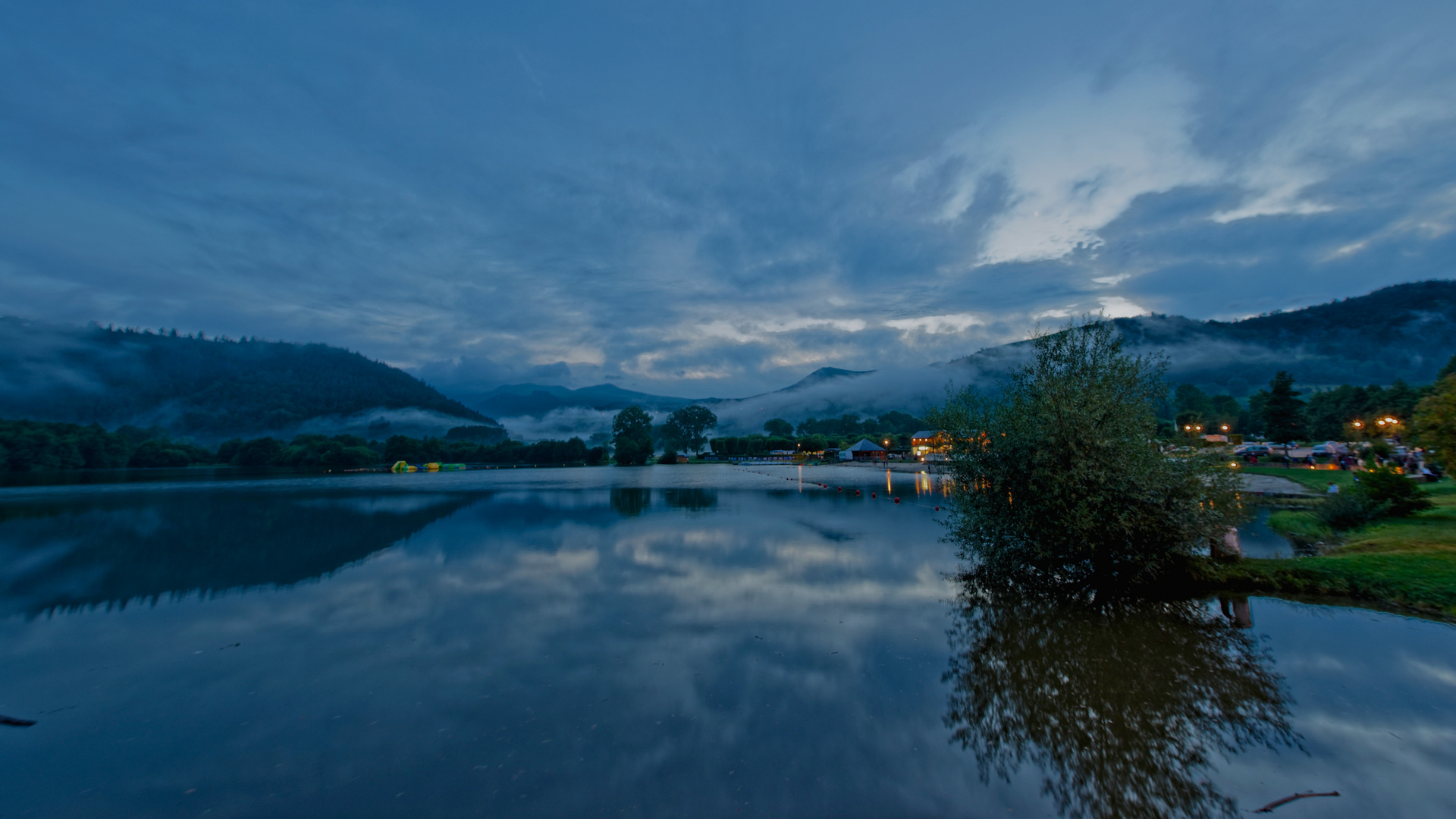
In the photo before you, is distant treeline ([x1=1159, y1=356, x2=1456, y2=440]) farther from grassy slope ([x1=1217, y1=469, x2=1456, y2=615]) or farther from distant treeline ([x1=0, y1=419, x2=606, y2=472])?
distant treeline ([x1=0, y1=419, x2=606, y2=472])

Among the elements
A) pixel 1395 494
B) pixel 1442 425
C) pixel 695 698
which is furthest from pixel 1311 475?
pixel 695 698

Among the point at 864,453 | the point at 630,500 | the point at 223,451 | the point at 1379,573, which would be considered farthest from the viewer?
the point at 223,451

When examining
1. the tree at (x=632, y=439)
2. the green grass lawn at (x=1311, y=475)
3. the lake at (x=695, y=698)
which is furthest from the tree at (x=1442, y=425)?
the tree at (x=632, y=439)

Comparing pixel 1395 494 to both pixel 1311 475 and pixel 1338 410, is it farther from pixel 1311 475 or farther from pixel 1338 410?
pixel 1338 410

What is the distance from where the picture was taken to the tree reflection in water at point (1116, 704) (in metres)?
6.86

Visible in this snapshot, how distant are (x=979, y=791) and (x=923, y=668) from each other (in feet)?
11.8

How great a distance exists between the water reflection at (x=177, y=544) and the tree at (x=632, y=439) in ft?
289

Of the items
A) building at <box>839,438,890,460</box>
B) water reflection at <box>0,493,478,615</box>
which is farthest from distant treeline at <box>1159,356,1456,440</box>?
water reflection at <box>0,493,478,615</box>

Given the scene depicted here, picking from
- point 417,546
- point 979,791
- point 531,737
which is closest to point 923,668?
point 979,791

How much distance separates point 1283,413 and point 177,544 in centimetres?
10470

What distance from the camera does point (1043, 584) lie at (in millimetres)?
15352

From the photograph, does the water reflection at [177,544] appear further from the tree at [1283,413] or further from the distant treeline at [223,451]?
the tree at [1283,413]

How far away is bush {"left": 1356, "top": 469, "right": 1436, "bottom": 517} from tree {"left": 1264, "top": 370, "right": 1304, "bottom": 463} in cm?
6154

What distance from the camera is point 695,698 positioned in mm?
9414
